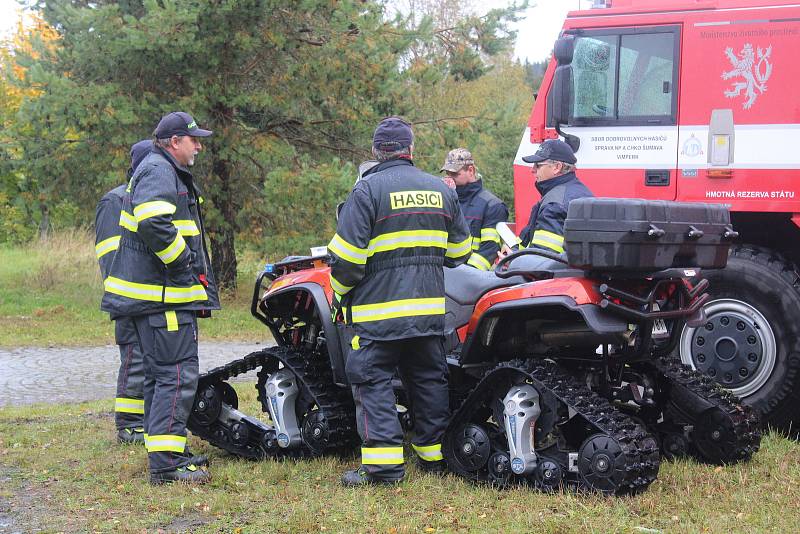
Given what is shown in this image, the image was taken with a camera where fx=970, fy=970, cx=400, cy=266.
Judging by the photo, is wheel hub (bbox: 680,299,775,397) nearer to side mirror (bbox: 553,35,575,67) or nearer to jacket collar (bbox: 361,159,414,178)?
side mirror (bbox: 553,35,575,67)

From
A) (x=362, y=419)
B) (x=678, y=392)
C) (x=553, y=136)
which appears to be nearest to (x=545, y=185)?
(x=553, y=136)

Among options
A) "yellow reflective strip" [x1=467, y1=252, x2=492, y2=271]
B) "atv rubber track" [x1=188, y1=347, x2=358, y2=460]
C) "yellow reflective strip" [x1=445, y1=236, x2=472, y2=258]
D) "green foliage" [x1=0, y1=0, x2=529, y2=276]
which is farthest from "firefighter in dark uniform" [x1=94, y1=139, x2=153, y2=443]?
"green foliage" [x1=0, y1=0, x2=529, y2=276]

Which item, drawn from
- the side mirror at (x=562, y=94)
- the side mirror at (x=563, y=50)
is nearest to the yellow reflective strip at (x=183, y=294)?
the side mirror at (x=562, y=94)

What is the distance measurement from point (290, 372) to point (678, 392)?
7.81ft

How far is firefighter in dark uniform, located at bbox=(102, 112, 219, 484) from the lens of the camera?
5688mm

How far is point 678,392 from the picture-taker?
217 inches

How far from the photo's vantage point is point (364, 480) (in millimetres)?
5414

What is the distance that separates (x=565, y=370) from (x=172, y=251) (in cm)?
235

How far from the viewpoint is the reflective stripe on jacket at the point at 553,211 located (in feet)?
19.2

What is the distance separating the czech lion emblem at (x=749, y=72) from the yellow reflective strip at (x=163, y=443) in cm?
429

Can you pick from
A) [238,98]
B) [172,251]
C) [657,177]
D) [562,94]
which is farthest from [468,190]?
[238,98]

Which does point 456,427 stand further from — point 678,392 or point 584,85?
point 584,85

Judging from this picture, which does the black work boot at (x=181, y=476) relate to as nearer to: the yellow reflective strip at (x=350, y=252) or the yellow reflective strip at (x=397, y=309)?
the yellow reflective strip at (x=397, y=309)

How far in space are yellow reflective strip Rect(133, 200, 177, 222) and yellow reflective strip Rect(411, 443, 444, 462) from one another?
6.53 feet
